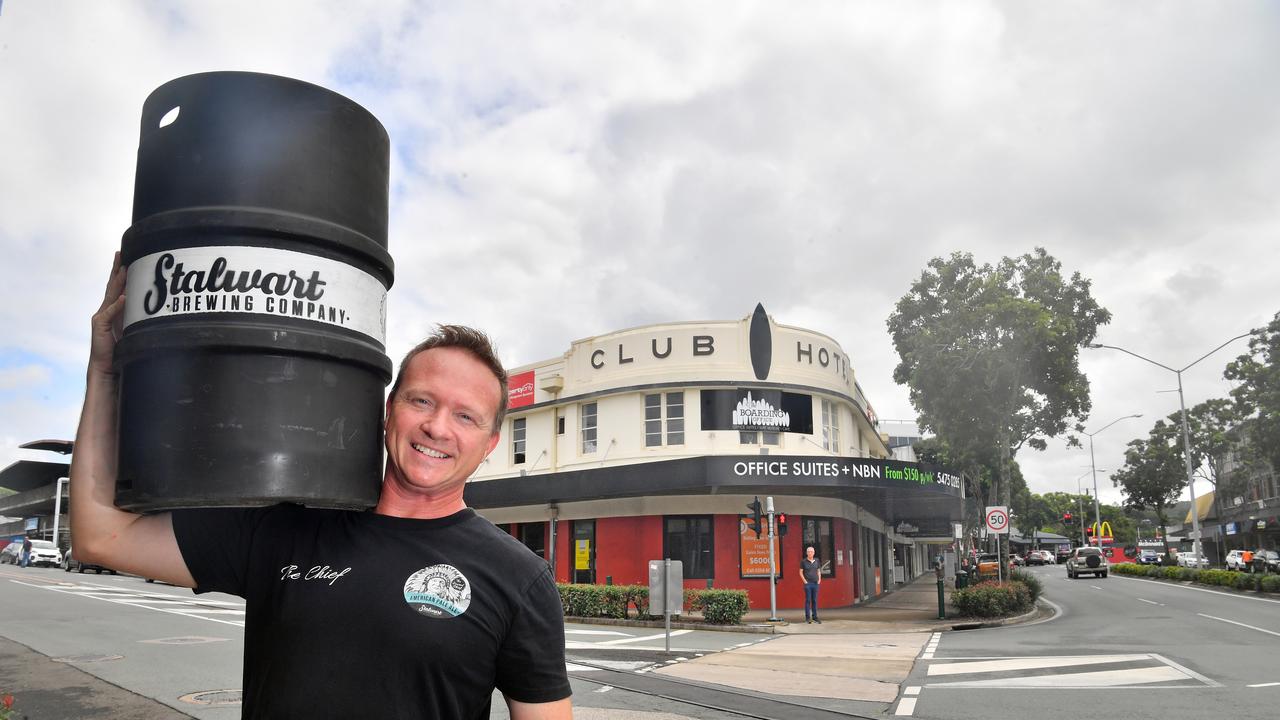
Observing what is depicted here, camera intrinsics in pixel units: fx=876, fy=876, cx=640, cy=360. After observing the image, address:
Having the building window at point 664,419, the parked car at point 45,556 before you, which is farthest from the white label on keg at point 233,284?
the parked car at point 45,556

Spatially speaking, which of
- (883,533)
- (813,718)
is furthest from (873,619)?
(883,533)

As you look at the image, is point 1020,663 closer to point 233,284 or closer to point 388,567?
point 388,567

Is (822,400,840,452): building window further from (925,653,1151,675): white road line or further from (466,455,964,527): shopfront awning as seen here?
(925,653,1151,675): white road line

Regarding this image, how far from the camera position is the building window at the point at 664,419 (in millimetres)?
26812

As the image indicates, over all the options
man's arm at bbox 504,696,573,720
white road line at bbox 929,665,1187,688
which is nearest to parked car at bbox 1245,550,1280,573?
white road line at bbox 929,665,1187,688

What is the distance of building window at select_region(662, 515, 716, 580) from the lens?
25359 millimetres

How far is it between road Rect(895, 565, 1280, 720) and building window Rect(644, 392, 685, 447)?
10.8m

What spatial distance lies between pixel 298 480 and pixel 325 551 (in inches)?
14.1

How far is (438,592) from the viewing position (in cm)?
211

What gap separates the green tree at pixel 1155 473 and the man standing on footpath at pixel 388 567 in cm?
6074

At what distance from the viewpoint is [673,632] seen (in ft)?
61.1

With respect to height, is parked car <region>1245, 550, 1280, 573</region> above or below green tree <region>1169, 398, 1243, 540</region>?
below

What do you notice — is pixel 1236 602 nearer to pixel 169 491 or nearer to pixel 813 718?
pixel 813 718

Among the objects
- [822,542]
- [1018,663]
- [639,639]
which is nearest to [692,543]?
[822,542]
